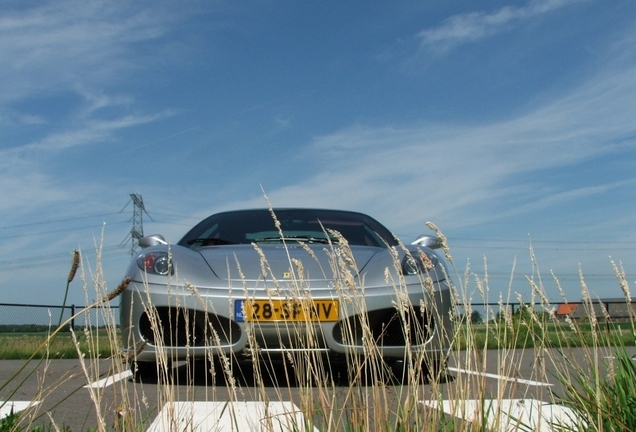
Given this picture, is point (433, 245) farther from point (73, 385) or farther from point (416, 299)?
point (73, 385)

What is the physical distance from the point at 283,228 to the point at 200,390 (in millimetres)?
1675

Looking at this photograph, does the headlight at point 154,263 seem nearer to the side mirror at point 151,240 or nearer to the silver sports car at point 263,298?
the silver sports car at point 263,298

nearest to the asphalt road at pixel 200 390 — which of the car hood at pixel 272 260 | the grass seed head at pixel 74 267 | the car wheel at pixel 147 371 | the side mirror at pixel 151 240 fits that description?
the car wheel at pixel 147 371

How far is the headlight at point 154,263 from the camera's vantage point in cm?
463

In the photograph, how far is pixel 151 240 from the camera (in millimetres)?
5223

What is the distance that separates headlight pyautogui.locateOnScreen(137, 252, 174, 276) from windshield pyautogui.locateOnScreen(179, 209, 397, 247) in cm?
84

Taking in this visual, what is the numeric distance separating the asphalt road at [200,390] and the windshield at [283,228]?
1.00m

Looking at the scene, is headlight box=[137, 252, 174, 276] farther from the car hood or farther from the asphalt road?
the asphalt road

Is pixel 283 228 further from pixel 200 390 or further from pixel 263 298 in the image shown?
pixel 200 390

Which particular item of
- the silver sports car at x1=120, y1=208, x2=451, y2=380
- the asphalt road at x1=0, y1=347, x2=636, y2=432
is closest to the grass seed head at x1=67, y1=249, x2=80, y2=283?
the asphalt road at x1=0, y1=347, x2=636, y2=432

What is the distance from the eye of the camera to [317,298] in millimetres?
4438

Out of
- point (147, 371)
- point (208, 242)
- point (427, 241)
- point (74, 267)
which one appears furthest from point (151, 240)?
point (74, 267)

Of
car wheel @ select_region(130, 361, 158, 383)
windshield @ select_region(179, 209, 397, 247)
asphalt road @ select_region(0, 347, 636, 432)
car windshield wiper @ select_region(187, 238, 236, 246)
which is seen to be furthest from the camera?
windshield @ select_region(179, 209, 397, 247)

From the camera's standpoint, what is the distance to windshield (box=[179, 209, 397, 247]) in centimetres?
563
